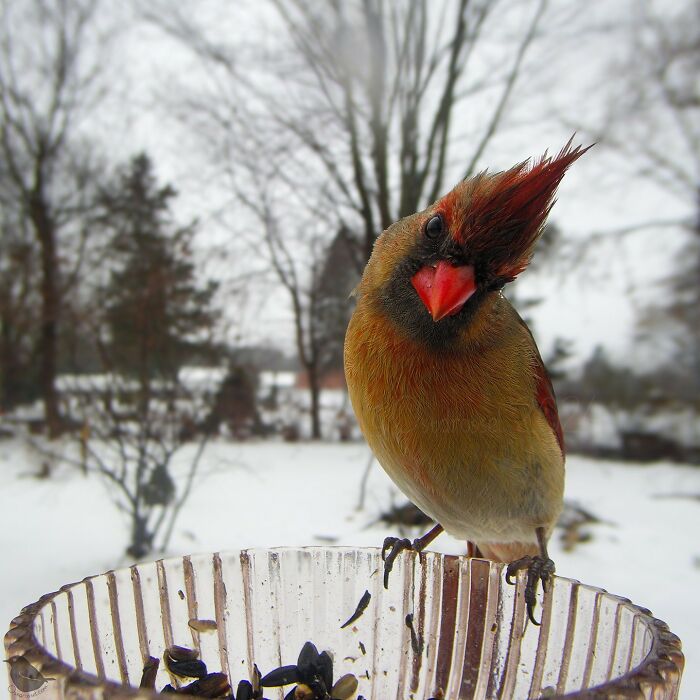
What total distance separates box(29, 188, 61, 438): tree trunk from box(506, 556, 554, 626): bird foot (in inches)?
157

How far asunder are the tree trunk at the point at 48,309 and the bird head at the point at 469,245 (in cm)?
392

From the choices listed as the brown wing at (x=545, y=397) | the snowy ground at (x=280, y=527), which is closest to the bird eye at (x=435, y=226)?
the brown wing at (x=545, y=397)

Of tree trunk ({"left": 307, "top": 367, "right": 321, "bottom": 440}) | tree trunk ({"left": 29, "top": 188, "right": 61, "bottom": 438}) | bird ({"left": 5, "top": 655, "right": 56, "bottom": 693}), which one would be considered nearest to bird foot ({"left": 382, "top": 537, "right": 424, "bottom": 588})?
bird ({"left": 5, "top": 655, "right": 56, "bottom": 693})

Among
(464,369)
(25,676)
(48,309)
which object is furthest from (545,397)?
(48,309)

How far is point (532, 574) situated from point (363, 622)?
0.23m

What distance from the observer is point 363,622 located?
782mm

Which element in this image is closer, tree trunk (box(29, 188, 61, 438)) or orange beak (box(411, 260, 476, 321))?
orange beak (box(411, 260, 476, 321))

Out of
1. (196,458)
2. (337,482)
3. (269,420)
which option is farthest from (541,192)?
(269,420)

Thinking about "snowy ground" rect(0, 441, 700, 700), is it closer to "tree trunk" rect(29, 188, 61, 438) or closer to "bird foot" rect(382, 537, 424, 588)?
Result: "tree trunk" rect(29, 188, 61, 438)

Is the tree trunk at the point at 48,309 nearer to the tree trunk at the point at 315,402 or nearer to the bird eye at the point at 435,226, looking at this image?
the tree trunk at the point at 315,402

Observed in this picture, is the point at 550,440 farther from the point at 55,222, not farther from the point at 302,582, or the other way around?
the point at 55,222

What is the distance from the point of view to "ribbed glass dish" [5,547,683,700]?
644mm

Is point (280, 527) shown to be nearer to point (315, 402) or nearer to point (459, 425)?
point (459, 425)

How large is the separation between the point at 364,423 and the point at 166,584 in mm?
410
